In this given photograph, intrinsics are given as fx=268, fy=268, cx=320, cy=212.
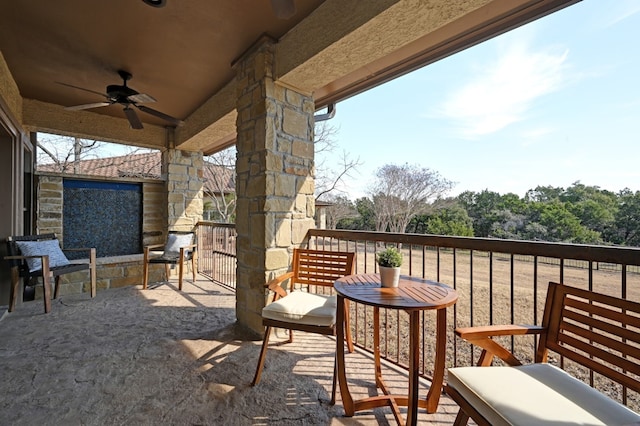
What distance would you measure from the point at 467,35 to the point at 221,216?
1125 cm

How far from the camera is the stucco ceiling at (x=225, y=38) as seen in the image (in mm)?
1708

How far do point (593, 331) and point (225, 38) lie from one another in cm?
302

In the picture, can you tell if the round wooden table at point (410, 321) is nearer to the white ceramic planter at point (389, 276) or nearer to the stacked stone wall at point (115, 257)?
the white ceramic planter at point (389, 276)

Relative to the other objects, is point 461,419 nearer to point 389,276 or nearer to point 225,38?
point 389,276

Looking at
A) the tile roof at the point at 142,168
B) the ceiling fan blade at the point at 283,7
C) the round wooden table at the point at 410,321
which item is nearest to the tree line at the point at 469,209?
the tile roof at the point at 142,168

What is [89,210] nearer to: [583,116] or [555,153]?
[583,116]

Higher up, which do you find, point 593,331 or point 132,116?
point 132,116

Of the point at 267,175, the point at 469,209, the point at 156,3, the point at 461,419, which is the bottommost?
the point at 461,419

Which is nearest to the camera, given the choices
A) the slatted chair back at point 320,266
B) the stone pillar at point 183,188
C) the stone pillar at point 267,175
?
the slatted chair back at point 320,266

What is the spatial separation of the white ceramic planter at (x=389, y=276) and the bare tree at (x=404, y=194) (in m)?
10.1

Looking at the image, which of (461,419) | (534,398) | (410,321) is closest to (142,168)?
(410,321)

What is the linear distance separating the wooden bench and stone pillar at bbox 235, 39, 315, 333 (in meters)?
1.68

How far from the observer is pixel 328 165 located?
10.6m

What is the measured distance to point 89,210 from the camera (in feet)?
13.7
